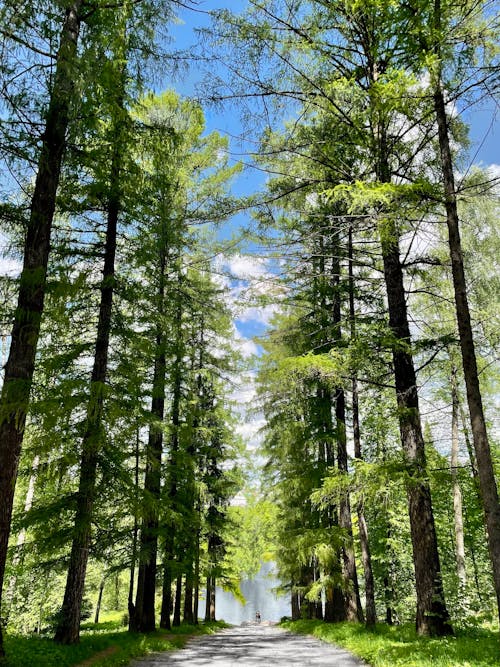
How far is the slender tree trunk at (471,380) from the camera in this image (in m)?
5.27

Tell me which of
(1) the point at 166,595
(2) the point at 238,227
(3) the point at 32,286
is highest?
(2) the point at 238,227

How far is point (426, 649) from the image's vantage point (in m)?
6.26

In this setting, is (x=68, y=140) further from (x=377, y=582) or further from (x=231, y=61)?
(x=377, y=582)

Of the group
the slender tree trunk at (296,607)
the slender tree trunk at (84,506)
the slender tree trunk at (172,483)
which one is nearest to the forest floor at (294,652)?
the slender tree trunk at (84,506)

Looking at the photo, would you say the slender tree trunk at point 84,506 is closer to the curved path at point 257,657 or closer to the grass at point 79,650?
the grass at point 79,650

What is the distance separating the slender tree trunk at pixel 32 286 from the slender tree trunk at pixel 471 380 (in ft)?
15.9

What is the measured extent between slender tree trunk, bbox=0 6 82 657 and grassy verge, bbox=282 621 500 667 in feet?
16.8

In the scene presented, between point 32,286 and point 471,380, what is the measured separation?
564 centimetres

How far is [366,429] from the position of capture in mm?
20078

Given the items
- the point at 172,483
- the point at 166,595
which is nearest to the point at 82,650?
the point at 172,483

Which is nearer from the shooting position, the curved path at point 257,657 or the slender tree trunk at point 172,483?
the curved path at point 257,657

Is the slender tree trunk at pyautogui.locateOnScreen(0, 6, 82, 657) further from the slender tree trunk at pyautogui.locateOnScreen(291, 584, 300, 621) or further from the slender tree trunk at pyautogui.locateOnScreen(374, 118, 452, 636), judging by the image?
the slender tree trunk at pyautogui.locateOnScreen(291, 584, 300, 621)

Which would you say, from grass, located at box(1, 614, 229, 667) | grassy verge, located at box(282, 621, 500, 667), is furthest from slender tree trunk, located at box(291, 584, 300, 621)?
grassy verge, located at box(282, 621, 500, 667)

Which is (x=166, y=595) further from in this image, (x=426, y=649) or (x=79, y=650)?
(x=426, y=649)
